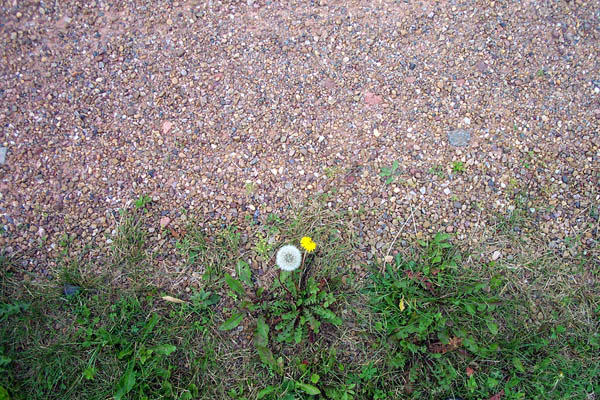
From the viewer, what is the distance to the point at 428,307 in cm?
→ 251

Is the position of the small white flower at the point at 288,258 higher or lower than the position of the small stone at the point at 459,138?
lower

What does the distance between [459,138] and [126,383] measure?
99.1 inches

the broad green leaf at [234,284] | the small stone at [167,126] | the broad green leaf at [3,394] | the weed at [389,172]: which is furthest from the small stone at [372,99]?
the broad green leaf at [3,394]

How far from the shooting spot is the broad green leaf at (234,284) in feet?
8.06

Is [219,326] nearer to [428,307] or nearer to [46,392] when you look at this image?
[46,392]

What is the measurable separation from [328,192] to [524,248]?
4.18ft

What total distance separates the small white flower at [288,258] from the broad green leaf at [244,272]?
0.20m

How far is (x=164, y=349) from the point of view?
8.01 feet

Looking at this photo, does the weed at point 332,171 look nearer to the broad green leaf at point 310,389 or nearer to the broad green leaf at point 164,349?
the broad green leaf at point 310,389

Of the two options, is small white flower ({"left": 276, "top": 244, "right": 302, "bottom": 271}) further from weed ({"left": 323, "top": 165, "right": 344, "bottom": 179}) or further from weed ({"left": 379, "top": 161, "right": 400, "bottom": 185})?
weed ({"left": 379, "top": 161, "right": 400, "bottom": 185})

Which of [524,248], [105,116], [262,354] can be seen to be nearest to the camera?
[262,354]

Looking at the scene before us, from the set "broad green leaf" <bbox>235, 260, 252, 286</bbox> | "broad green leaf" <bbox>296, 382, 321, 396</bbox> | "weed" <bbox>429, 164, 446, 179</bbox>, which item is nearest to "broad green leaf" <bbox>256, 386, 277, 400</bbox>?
"broad green leaf" <bbox>296, 382, 321, 396</bbox>

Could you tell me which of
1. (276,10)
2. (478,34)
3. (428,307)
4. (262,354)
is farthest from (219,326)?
(478,34)

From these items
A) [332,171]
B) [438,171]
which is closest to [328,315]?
[332,171]
